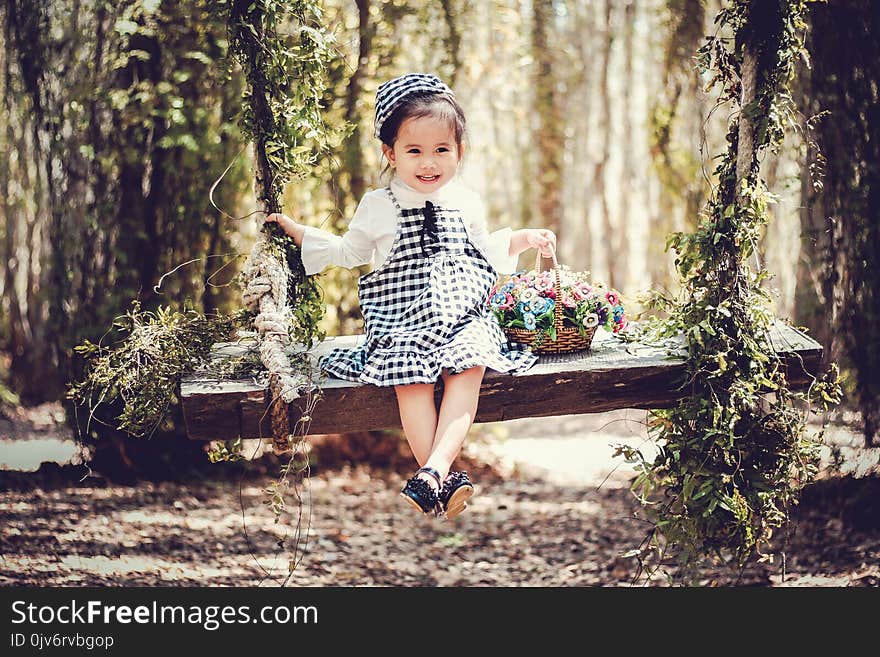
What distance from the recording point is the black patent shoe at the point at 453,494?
2.34 metres

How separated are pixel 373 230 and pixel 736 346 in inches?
43.5

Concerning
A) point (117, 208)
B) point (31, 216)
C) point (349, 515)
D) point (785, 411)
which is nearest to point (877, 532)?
point (785, 411)

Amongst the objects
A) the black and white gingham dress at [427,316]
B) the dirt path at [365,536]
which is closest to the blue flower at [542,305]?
the black and white gingham dress at [427,316]

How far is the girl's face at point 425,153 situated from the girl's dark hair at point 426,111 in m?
0.01

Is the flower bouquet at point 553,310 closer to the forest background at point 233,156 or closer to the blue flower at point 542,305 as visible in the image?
the blue flower at point 542,305

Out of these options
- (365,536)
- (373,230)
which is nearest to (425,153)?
(373,230)

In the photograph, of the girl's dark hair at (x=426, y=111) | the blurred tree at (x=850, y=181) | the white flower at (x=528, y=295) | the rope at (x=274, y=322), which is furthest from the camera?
the blurred tree at (x=850, y=181)

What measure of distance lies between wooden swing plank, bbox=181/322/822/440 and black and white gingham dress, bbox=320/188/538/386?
0.21ft

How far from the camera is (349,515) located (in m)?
4.60

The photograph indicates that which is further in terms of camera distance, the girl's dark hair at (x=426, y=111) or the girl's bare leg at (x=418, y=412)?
the girl's dark hair at (x=426, y=111)

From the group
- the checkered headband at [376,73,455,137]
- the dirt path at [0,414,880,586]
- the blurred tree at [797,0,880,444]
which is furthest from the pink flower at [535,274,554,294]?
the blurred tree at [797,0,880,444]

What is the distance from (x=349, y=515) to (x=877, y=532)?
2.42m

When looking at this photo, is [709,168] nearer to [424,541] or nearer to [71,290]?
[424,541]

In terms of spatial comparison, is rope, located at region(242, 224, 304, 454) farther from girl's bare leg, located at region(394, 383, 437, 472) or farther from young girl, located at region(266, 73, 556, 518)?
girl's bare leg, located at region(394, 383, 437, 472)
